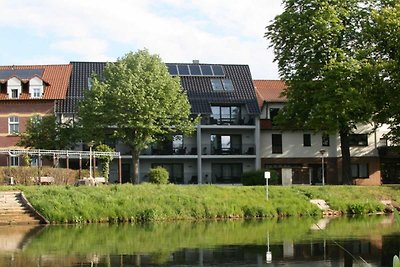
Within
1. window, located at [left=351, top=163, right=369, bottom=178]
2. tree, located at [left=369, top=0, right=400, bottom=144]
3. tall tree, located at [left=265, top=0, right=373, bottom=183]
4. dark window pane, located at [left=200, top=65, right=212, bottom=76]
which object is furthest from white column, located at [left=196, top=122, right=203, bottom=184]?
tree, located at [left=369, top=0, right=400, bottom=144]

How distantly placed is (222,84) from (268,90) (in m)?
5.31

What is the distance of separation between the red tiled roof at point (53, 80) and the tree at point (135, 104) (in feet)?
26.5

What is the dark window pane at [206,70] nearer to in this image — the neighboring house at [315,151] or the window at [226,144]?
the neighboring house at [315,151]

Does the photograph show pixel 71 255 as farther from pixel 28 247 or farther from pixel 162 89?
pixel 162 89

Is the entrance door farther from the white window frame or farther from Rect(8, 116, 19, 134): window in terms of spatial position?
Rect(8, 116, 19, 134): window

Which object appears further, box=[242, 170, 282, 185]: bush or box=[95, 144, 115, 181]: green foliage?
box=[242, 170, 282, 185]: bush

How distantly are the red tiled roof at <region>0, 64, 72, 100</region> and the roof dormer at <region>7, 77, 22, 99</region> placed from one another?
37 cm

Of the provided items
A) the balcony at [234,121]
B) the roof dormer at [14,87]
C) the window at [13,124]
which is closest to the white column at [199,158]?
Answer: the balcony at [234,121]

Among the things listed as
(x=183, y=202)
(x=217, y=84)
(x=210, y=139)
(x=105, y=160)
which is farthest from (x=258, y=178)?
(x=183, y=202)

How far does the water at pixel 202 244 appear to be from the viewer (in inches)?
651

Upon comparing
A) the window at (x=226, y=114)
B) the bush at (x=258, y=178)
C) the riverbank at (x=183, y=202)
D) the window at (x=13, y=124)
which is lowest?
the riverbank at (x=183, y=202)

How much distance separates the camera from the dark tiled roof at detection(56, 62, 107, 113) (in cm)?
5259

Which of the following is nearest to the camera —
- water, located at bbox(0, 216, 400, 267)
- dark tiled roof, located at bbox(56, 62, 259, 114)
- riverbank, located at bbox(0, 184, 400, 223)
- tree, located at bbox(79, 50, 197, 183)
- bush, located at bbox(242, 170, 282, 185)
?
water, located at bbox(0, 216, 400, 267)

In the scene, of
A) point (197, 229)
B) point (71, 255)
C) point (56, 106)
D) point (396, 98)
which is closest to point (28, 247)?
point (71, 255)
